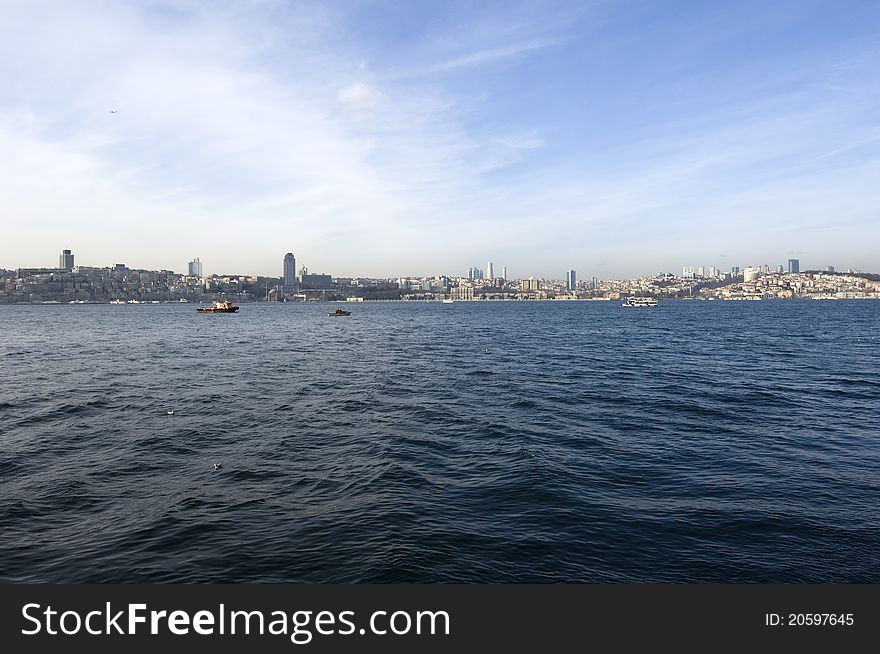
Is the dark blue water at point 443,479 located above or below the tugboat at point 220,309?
below

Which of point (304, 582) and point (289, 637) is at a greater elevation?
point (289, 637)

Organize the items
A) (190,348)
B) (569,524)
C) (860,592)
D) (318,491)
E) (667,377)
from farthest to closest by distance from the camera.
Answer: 1. (190,348)
2. (667,377)
3. (318,491)
4. (569,524)
5. (860,592)

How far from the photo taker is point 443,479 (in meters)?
18.1

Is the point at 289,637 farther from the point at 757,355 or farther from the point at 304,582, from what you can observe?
the point at 757,355

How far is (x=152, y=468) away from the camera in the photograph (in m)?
19.2

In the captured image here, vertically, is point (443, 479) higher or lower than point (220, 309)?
lower

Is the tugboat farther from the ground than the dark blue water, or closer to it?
farther from the ground

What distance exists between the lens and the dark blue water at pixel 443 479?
12398 mm

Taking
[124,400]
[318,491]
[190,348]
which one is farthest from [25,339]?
[318,491]

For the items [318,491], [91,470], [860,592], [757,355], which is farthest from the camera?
[757,355]

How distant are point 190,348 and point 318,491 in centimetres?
5476

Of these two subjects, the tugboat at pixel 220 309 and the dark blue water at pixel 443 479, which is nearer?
the dark blue water at pixel 443 479

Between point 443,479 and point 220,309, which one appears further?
point 220,309

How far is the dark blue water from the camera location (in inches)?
488
